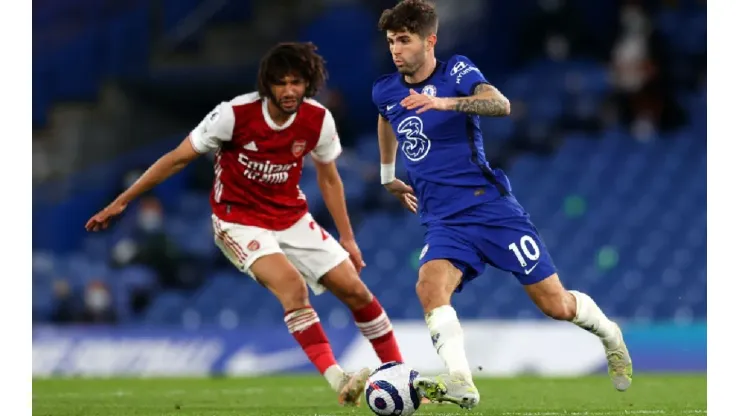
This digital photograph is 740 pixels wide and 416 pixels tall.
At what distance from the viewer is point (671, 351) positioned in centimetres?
1366

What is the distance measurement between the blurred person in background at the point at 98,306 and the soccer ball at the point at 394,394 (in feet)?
34.6

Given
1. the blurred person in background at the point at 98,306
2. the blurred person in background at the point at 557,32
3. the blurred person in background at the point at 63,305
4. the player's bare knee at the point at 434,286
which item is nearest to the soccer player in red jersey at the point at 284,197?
the player's bare knee at the point at 434,286

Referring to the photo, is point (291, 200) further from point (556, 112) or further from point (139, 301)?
point (556, 112)

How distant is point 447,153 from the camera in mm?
6828

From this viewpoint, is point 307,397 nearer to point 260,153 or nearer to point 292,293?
point 292,293

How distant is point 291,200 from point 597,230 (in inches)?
399

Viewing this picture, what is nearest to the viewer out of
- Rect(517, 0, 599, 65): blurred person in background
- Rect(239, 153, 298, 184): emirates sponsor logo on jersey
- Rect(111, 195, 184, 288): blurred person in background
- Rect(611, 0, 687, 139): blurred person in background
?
Rect(239, 153, 298, 184): emirates sponsor logo on jersey

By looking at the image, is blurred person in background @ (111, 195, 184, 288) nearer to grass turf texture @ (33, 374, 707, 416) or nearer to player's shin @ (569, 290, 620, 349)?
grass turf texture @ (33, 374, 707, 416)

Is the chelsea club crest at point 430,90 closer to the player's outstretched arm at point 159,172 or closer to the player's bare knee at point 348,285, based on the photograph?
the player's outstretched arm at point 159,172

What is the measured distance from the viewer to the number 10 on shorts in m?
6.78

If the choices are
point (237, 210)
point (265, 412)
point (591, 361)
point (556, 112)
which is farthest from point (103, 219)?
point (556, 112)

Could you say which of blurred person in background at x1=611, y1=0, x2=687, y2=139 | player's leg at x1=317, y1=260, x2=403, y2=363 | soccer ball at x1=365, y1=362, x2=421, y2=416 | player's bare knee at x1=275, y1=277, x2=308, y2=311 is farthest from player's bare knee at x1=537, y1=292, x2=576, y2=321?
blurred person in background at x1=611, y1=0, x2=687, y2=139

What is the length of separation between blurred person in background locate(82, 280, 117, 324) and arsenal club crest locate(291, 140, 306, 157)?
9.23 m

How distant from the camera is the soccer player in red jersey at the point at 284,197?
732 cm
